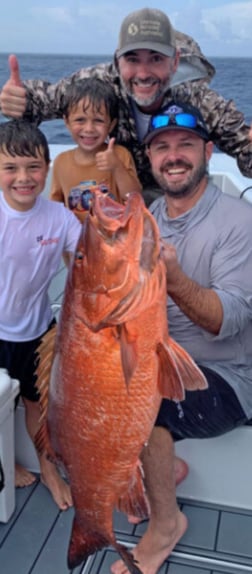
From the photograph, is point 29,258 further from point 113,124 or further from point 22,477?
point 113,124

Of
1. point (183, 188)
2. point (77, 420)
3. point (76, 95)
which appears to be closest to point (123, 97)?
point (76, 95)

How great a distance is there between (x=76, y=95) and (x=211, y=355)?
5.62 ft

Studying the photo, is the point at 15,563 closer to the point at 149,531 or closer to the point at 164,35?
the point at 149,531

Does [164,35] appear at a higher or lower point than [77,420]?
higher

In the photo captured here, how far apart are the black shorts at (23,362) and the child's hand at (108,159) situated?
954mm

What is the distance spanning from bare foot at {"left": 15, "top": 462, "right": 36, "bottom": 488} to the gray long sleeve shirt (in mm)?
1060

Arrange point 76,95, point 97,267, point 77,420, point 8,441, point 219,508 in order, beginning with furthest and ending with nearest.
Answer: point 76,95 → point 219,508 → point 8,441 → point 77,420 → point 97,267

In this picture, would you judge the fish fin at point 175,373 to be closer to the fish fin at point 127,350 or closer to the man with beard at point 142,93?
the fish fin at point 127,350

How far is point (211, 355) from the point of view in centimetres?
253

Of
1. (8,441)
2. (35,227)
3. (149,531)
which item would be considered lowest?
(149,531)

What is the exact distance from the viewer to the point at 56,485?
2.78 m

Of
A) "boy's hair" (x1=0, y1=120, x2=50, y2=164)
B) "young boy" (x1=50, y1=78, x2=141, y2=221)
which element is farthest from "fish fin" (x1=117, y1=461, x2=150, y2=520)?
"young boy" (x1=50, y1=78, x2=141, y2=221)

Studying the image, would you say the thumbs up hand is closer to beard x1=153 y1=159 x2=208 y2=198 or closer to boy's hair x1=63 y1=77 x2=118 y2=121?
boy's hair x1=63 y1=77 x2=118 y2=121

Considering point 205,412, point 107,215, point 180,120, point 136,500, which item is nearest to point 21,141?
point 180,120
